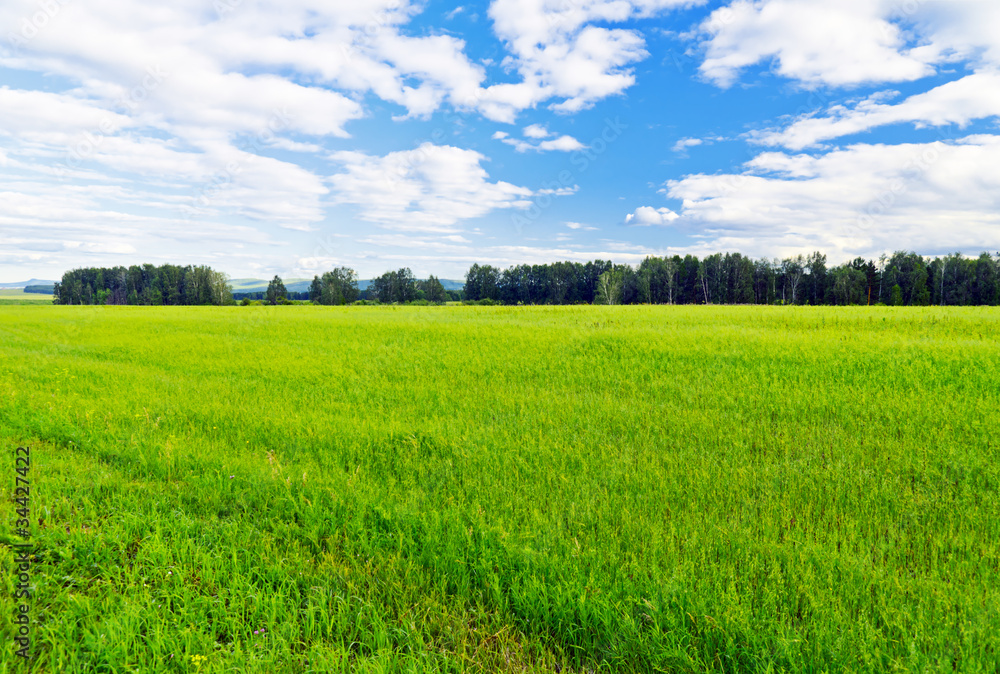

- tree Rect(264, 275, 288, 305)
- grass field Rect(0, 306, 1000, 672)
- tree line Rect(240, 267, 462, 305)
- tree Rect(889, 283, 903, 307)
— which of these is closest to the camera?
grass field Rect(0, 306, 1000, 672)

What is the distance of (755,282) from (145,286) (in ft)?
563

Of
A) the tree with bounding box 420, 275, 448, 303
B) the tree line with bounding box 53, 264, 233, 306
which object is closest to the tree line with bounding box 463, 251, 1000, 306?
the tree with bounding box 420, 275, 448, 303

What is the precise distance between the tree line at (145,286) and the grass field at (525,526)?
13263 centimetres

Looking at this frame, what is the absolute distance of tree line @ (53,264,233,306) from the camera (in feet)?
399

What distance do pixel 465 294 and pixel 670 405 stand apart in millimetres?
128572

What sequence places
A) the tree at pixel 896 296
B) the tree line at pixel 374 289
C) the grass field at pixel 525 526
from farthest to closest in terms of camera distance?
1. the tree line at pixel 374 289
2. the tree at pixel 896 296
3. the grass field at pixel 525 526

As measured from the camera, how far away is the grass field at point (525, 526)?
9.23 feet

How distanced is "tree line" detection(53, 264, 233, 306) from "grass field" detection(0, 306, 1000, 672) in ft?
435

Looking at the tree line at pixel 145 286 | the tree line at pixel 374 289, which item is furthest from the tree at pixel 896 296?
the tree line at pixel 145 286

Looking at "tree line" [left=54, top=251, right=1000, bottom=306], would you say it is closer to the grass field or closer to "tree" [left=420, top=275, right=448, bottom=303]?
"tree" [left=420, top=275, right=448, bottom=303]

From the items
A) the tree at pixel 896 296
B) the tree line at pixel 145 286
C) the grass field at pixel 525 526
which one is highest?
the tree line at pixel 145 286

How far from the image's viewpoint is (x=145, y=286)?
138 m

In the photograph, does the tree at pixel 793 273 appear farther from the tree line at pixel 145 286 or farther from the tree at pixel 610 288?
the tree line at pixel 145 286

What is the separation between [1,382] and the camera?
10.2 metres
